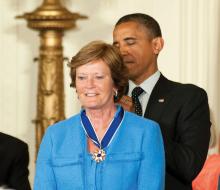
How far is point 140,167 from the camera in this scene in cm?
309

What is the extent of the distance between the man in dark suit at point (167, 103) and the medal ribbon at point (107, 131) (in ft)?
0.97

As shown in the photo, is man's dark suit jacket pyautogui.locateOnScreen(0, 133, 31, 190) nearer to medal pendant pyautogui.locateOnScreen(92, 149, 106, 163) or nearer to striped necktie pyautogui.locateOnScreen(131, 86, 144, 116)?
striped necktie pyautogui.locateOnScreen(131, 86, 144, 116)

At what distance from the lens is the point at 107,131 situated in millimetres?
3146

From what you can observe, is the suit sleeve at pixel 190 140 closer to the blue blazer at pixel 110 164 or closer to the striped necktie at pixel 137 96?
the striped necktie at pixel 137 96

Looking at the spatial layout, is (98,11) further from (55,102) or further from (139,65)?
(139,65)

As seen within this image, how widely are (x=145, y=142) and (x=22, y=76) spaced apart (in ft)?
12.2

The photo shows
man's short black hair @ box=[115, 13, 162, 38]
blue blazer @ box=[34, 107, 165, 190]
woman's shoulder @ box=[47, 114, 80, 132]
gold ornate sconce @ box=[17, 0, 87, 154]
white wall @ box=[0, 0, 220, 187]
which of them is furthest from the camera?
white wall @ box=[0, 0, 220, 187]

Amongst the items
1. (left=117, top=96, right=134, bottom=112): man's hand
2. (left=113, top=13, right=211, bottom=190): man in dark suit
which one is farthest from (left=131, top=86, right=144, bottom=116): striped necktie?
(left=117, top=96, right=134, bottom=112): man's hand

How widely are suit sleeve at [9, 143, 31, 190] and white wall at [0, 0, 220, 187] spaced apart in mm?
2646

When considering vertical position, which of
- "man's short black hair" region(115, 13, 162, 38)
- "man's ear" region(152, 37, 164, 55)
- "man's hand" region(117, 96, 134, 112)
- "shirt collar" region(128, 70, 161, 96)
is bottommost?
"man's hand" region(117, 96, 134, 112)

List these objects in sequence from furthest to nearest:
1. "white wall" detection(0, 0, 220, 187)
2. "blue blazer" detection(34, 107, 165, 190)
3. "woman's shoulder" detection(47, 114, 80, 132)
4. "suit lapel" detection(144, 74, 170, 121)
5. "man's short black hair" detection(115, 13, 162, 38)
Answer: "white wall" detection(0, 0, 220, 187) → "man's short black hair" detection(115, 13, 162, 38) → "suit lapel" detection(144, 74, 170, 121) → "woman's shoulder" detection(47, 114, 80, 132) → "blue blazer" detection(34, 107, 165, 190)

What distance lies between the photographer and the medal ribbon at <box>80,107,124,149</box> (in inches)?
123

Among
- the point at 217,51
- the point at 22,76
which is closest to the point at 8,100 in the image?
the point at 22,76

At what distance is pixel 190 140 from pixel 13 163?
84 cm
